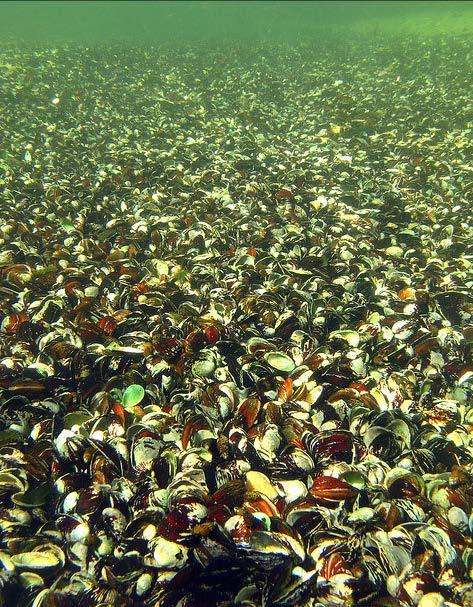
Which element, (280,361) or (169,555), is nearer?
(169,555)

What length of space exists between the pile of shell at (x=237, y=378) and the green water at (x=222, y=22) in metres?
24.3

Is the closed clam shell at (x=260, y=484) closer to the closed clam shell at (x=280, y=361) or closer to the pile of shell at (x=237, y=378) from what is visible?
the pile of shell at (x=237, y=378)

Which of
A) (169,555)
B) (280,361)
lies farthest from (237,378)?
(169,555)

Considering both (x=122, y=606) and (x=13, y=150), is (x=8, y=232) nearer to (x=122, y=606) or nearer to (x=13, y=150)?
(x=13, y=150)

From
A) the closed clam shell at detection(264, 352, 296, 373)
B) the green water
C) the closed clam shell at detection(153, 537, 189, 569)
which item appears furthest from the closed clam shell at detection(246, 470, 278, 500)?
the green water

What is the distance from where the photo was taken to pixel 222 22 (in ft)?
141

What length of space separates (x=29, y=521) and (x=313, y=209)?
6786 millimetres

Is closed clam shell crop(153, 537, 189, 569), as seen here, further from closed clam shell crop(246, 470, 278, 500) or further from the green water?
the green water

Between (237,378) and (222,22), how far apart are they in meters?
49.9

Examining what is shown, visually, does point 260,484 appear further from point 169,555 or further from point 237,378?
point 237,378

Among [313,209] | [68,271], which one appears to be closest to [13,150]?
[68,271]

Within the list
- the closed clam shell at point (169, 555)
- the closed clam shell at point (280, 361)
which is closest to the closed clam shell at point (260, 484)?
the closed clam shell at point (169, 555)

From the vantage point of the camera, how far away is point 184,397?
4.04 meters

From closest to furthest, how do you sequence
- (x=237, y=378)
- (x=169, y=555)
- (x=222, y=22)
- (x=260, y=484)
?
(x=169, y=555)
(x=260, y=484)
(x=237, y=378)
(x=222, y=22)
